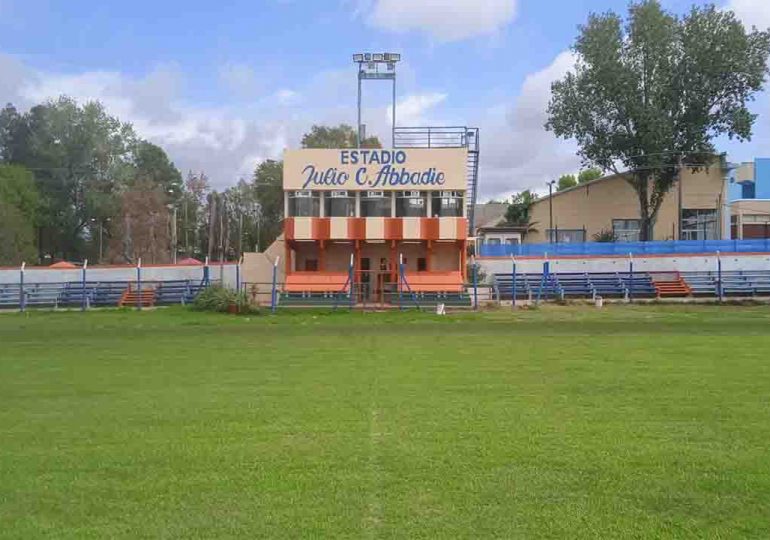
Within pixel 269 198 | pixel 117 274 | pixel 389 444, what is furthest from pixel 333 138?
pixel 389 444

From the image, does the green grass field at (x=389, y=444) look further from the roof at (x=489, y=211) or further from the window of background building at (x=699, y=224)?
the roof at (x=489, y=211)

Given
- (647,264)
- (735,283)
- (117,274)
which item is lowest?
(735,283)

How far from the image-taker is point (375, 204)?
138 ft

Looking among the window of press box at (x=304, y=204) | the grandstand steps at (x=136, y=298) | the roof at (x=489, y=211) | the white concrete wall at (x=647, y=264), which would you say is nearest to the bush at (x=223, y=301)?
the grandstand steps at (x=136, y=298)

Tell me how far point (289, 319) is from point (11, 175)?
5242 cm

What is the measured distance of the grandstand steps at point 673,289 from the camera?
140 ft

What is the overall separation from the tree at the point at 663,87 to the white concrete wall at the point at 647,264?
52.0 feet

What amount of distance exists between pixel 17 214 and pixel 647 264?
52.5 metres

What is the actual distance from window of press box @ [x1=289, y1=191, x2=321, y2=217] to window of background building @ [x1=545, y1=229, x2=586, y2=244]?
91.4 feet

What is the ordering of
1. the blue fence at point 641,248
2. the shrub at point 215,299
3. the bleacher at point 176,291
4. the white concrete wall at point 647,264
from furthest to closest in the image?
1. the blue fence at point 641,248
2. the white concrete wall at point 647,264
3. the bleacher at point 176,291
4. the shrub at point 215,299

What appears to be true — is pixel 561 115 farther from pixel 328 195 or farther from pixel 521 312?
pixel 521 312

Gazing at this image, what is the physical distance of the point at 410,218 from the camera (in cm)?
4109

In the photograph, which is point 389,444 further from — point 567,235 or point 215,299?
point 567,235

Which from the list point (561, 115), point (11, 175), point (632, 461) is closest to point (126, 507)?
point (632, 461)
